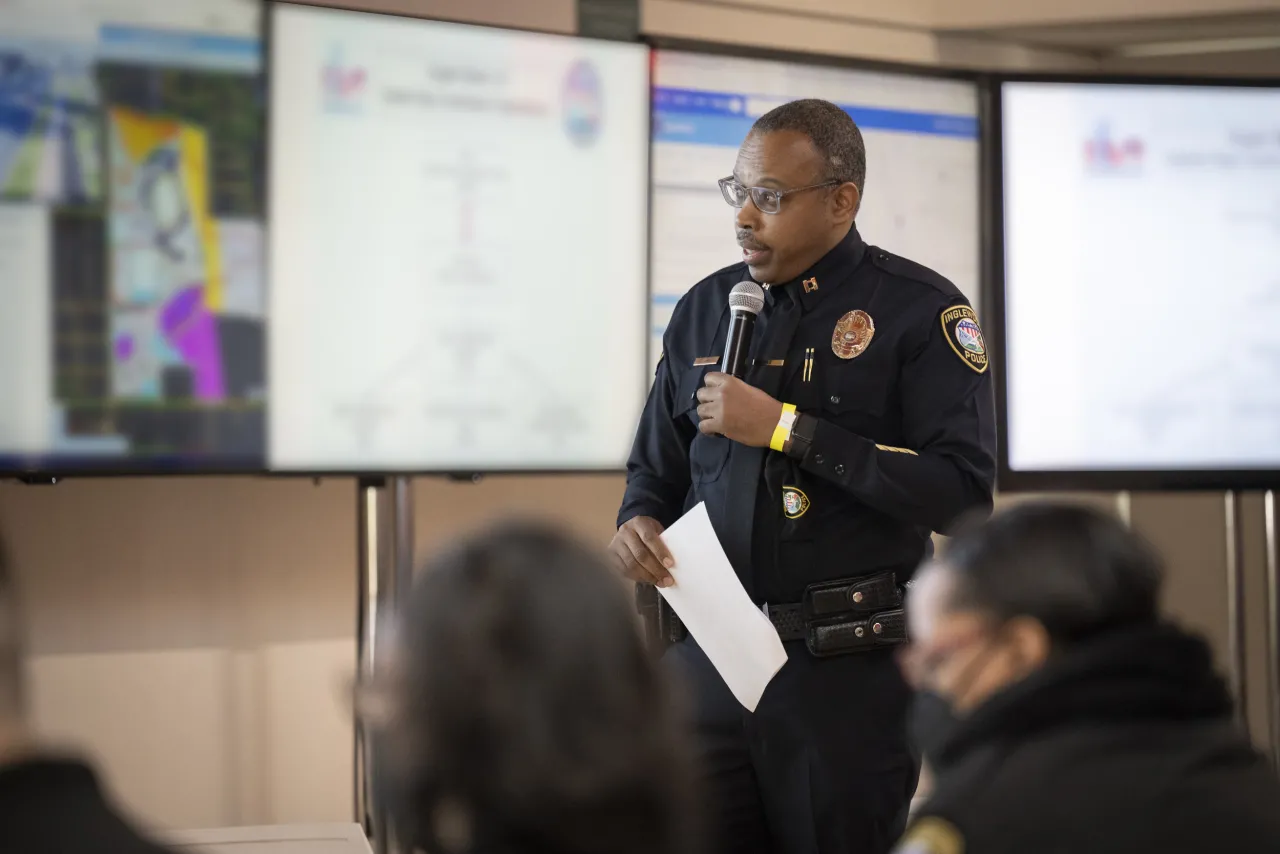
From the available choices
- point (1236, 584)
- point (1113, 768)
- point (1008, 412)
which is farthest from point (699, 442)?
point (1236, 584)

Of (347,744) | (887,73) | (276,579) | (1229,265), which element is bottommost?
(347,744)

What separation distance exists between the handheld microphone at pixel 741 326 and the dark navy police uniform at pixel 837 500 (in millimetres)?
71

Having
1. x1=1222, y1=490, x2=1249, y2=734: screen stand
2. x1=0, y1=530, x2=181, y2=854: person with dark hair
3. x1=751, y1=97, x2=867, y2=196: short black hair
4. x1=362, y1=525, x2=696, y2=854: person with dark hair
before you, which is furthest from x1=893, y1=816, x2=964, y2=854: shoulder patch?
x1=1222, y1=490, x2=1249, y2=734: screen stand

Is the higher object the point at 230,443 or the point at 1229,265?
the point at 1229,265

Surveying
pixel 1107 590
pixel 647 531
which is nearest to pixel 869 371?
pixel 647 531

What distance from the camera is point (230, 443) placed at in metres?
2.95

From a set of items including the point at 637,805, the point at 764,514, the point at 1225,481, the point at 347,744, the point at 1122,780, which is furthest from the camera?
the point at 1225,481

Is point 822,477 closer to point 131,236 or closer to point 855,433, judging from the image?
point 855,433

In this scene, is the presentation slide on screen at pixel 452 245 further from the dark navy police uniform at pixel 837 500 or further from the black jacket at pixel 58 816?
the black jacket at pixel 58 816

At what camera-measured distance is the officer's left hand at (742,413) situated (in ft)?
7.13

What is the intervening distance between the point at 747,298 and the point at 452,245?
1107 millimetres

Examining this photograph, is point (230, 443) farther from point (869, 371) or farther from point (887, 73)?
point (887, 73)

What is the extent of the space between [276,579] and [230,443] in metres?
0.62

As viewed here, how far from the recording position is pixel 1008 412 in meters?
3.79
